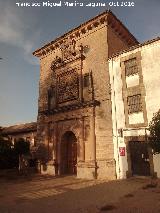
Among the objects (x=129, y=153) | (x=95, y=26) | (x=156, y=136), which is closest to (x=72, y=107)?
(x=129, y=153)

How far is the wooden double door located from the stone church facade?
1194 millimetres

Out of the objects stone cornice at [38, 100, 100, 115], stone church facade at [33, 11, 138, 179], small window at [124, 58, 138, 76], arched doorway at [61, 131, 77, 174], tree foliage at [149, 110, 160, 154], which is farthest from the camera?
arched doorway at [61, 131, 77, 174]

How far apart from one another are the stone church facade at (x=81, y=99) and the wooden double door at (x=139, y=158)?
1.19m

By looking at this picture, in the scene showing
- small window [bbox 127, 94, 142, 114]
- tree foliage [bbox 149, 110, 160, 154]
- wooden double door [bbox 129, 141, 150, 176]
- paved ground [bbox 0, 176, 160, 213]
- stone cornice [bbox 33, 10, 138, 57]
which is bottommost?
paved ground [bbox 0, 176, 160, 213]

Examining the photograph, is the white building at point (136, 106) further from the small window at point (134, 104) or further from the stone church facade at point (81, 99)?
the stone church facade at point (81, 99)

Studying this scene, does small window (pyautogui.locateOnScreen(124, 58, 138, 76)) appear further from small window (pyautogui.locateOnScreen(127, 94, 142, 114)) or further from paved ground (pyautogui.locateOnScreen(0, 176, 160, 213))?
paved ground (pyautogui.locateOnScreen(0, 176, 160, 213))

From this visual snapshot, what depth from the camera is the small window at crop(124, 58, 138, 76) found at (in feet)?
47.8

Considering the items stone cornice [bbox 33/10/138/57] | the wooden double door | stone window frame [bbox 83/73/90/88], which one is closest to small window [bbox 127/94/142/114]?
the wooden double door

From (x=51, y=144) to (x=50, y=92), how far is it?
4357 mm

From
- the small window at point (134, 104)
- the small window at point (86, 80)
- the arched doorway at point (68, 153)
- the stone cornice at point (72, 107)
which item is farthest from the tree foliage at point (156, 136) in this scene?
the arched doorway at point (68, 153)

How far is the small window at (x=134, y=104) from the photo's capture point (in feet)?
45.7

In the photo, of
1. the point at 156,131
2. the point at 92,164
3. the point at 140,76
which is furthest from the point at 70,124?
the point at 156,131

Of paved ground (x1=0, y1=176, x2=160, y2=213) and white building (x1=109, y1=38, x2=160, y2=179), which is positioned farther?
white building (x1=109, y1=38, x2=160, y2=179)

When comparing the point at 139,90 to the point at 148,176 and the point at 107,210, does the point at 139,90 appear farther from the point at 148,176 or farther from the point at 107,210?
the point at 107,210
